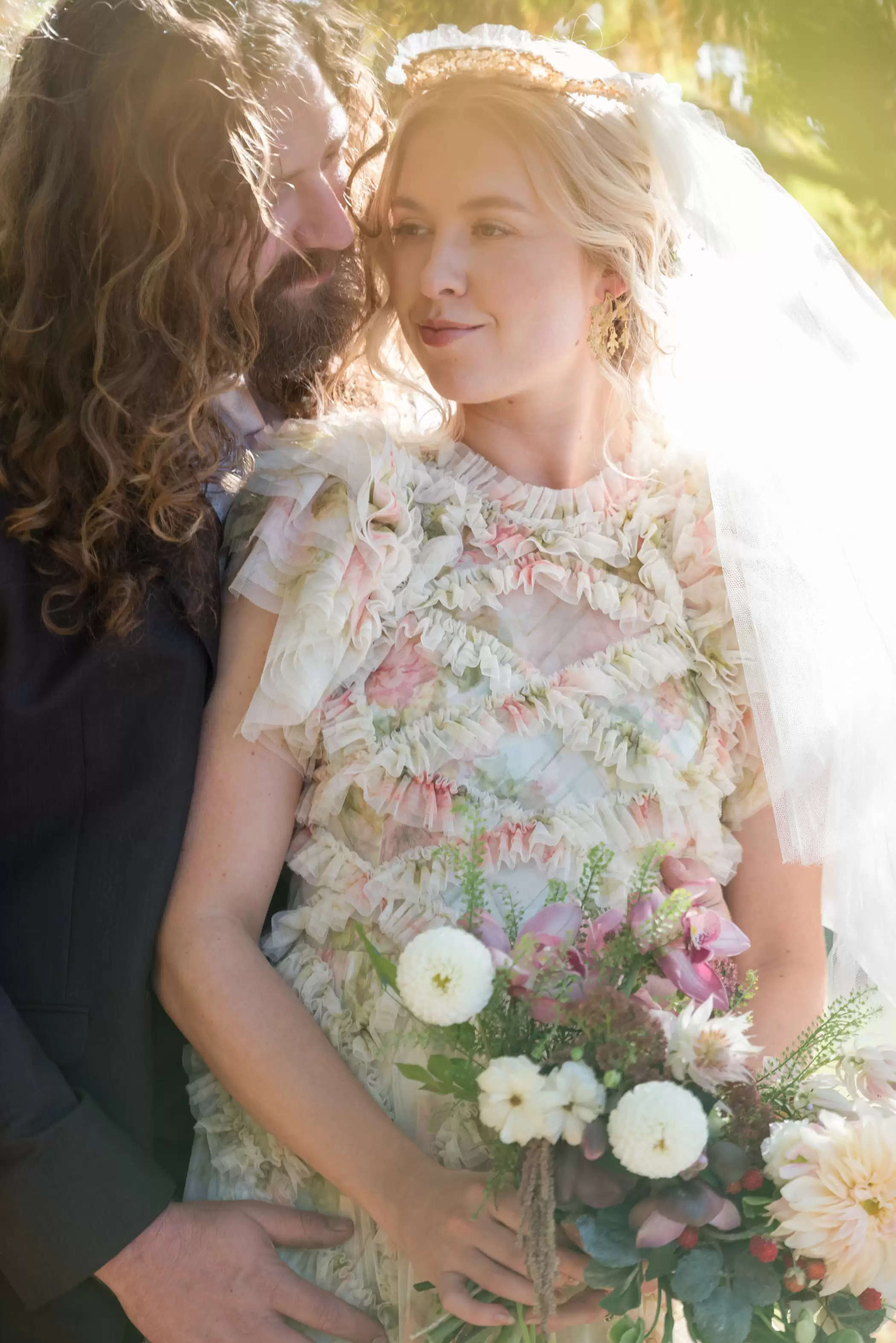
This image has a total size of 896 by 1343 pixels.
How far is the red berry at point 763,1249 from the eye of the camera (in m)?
1.43

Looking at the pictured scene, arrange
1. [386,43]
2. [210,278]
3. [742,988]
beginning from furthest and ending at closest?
[386,43]
[210,278]
[742,988]

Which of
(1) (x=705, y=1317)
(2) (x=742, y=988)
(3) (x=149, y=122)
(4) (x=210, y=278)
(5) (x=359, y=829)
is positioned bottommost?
(5) (x=359, y=829)

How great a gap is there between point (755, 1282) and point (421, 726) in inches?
31.6

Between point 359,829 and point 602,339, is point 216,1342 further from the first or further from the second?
point 602,339

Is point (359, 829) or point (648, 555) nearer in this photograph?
point (359, 829)

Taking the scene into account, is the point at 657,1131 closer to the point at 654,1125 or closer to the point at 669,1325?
the point at 654,1125

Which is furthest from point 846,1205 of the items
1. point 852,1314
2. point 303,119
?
point 303,119

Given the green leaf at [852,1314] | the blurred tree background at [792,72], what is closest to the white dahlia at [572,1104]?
the green leaf at [852,1314]

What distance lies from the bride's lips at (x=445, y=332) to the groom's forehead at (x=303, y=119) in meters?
0.32

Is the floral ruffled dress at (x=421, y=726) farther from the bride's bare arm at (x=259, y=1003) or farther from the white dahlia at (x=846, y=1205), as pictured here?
the white dahlia at (x=846, y=1205)

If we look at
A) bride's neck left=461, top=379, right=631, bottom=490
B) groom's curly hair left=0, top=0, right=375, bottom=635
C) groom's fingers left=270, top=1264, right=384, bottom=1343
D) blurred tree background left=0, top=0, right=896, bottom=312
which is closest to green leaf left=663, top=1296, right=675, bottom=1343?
groom's fingers left=270, top=1264, right=384, bottom=1343

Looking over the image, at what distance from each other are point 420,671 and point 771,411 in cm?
64

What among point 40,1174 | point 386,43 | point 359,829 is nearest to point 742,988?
point 359,829

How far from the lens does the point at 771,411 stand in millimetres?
1969
